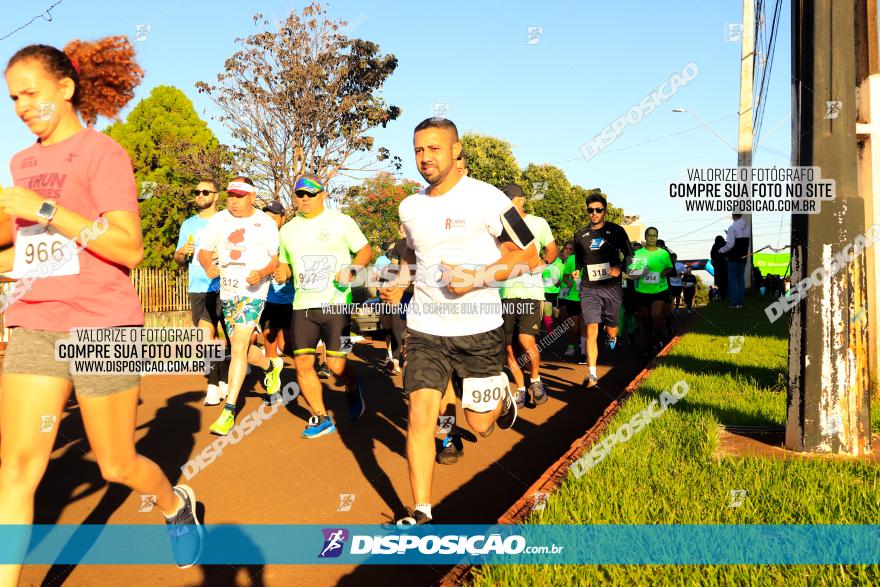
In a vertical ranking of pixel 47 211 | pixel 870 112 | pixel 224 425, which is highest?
pixel 870 112

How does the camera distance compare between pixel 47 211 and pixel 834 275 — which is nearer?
pixel 47 211

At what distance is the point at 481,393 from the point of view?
4.80 metres

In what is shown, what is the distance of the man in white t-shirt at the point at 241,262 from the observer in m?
7.35

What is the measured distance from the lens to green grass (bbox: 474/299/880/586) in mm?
3213

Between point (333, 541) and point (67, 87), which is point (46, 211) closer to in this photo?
point (67, 87)

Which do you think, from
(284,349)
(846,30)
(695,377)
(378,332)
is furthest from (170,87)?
(846,30)

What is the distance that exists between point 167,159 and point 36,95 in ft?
104

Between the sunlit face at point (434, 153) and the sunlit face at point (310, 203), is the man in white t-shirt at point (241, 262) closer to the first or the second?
the sunlit face at point (310, 203)

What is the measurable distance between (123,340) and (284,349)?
813cm

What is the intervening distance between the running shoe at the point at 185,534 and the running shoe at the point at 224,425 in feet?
10.1

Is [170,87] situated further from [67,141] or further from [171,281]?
[67,141]

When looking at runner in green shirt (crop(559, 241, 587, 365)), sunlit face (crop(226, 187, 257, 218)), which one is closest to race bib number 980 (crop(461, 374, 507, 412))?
sunlit face (crop(226, 187, 257, 218))

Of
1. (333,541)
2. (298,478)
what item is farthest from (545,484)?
(298,478)

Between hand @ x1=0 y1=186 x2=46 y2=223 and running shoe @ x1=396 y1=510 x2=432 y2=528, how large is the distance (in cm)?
236
